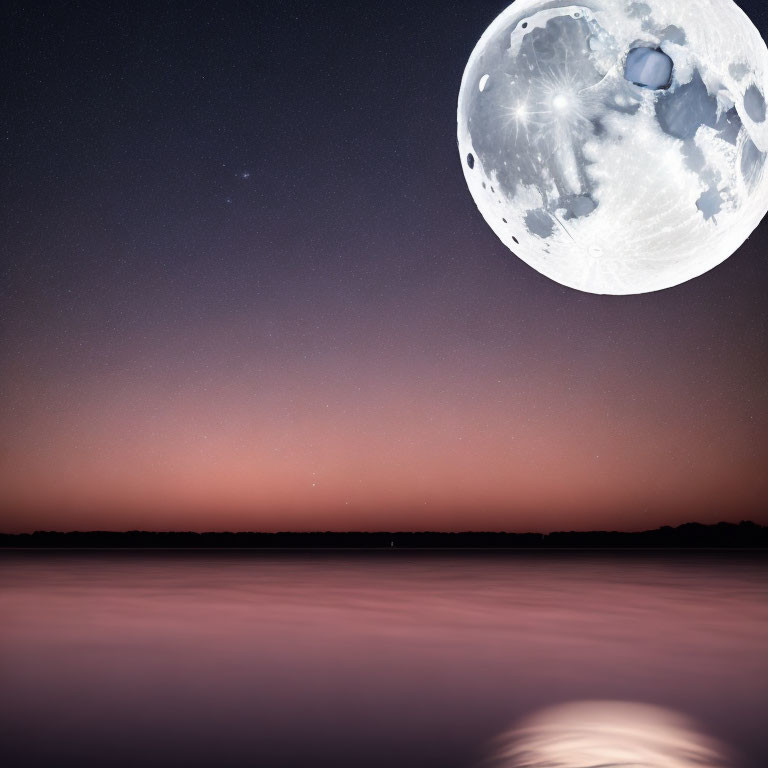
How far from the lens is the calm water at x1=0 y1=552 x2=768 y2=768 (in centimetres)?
436

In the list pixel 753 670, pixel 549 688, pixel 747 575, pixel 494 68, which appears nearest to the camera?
pixel 549 688

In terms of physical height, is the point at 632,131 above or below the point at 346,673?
above

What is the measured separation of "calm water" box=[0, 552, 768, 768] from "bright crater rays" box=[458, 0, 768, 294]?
3.92m

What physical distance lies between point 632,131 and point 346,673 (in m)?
5.47

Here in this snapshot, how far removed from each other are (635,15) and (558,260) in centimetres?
245

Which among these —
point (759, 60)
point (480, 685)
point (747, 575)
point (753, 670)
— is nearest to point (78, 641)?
point (480, 685)

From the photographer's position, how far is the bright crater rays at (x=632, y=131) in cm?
712

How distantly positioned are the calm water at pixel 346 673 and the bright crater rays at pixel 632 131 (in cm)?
392

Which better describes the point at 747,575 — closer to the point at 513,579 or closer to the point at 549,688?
the point at 513,579

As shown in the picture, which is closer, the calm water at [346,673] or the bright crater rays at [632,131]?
the calm water at [346,673]

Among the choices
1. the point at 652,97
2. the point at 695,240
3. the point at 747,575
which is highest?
the point at 652,97

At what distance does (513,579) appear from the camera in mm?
18203

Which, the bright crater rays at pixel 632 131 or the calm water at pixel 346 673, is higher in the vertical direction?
the bright crater rays at pixel 632 131

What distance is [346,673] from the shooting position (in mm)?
6359
